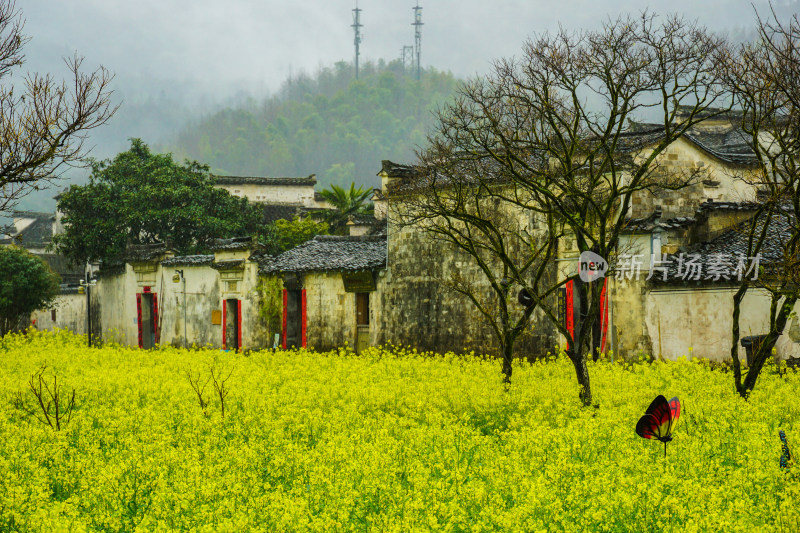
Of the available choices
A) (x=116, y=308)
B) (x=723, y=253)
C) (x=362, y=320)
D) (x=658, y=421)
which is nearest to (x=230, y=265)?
(x=362, y=320)

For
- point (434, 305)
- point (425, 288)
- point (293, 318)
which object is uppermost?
point (425, 288)

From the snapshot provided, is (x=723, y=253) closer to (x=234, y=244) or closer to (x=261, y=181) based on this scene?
(x=234, y=244)

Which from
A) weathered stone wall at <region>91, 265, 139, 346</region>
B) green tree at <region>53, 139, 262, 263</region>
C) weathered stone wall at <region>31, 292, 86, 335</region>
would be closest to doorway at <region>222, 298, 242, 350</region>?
weathered stone wall at <region>91, 265, 139, 346</region>

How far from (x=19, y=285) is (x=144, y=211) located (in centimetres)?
595

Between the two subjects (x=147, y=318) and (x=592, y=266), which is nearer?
(x=592, y=266)

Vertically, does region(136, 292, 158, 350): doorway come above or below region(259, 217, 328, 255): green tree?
below

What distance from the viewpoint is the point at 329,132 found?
391 feet

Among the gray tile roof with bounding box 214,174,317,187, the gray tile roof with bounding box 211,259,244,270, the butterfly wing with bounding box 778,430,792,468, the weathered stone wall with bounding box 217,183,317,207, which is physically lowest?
the butterfly wing with bounding box 778,430,792,468

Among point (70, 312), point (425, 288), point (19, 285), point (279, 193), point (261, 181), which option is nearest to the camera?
point (425, 288)

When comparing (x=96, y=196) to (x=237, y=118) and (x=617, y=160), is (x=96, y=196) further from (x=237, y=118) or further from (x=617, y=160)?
(x=237, y=118)

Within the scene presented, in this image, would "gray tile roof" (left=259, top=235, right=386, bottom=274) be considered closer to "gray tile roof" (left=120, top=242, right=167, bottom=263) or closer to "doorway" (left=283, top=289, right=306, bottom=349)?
"doorway" (left=283, top=289, right=306, bottom=349)

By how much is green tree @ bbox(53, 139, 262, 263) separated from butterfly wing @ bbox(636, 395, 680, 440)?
28662mm

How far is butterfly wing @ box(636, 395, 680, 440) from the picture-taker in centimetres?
881

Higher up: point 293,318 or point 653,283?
point 653,283
